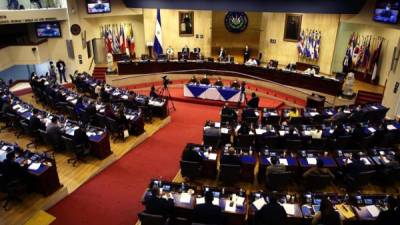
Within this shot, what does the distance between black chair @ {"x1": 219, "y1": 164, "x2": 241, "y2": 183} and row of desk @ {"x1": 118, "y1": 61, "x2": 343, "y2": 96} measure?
988 centimetres

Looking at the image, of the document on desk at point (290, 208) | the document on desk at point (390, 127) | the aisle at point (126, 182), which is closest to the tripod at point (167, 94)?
the aisle at point (126, 182)

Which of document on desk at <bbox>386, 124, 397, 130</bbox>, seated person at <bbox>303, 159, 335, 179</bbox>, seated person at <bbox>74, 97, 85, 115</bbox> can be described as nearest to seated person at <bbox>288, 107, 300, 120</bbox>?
document on desk at <bbox>386, 124, 397, 130</bbox>

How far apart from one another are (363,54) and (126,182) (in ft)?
51.6

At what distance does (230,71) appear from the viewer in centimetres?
1977

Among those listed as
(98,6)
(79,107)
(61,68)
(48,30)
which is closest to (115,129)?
(79,107)

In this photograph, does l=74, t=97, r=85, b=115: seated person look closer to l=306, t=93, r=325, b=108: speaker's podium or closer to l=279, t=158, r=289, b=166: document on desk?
l=279, t=158, r=289, b=166: document on desk

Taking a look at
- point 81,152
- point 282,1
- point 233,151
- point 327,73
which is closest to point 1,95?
point 81,152

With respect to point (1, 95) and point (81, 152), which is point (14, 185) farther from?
point (1, 95)

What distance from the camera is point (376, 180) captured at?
970 cm

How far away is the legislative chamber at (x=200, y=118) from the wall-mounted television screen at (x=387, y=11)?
0.27 feet

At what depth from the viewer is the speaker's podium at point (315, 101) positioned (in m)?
15.7

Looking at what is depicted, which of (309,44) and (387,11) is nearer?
(387,11)

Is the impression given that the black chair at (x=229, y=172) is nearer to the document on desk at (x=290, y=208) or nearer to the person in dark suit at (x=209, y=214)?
the document on desk at (x=290, y=208)

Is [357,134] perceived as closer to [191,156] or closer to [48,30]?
[191,156]
